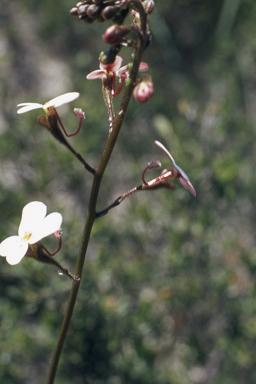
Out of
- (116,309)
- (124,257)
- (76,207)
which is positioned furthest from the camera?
(76,207)

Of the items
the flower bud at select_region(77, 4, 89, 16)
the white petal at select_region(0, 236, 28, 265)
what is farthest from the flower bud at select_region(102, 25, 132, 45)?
the white petal at select_region(0, 236, 28, 265)

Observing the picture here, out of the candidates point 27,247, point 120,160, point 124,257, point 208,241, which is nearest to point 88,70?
point 120,160

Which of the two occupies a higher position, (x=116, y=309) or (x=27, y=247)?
(x=27, y=247)

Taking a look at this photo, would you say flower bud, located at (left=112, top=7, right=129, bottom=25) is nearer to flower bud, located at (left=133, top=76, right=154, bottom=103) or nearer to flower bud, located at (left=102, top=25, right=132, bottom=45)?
flower bud, located at (left=102, top=25, right=132, bottom=45)

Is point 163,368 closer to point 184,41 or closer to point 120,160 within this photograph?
point 120,160

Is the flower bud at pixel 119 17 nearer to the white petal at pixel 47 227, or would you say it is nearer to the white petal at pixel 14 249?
the white petal at pixel 47 227

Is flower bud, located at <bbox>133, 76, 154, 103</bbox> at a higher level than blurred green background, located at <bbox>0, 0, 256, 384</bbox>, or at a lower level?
higher

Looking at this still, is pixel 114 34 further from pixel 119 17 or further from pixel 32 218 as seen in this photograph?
pixel 32 218
